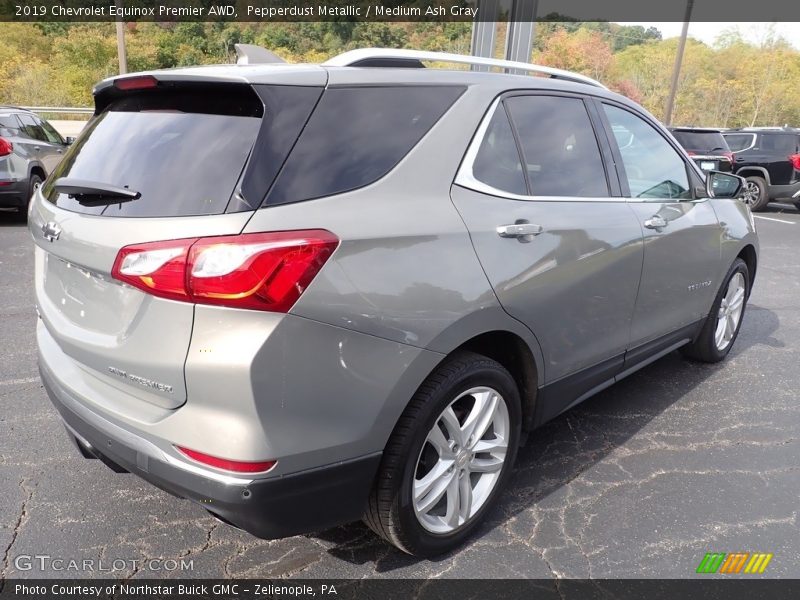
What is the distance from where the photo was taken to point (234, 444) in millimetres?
1651

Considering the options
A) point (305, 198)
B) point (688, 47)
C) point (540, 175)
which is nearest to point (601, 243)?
point (540, 175)

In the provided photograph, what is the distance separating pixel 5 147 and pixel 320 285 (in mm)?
8790

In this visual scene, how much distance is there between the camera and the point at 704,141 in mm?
13664

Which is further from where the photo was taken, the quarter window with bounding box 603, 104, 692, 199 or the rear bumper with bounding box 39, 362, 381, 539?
the quarter window with bounding box 603, 104, 692, 199

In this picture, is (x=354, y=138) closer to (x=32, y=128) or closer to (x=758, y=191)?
(x=32, y=128)

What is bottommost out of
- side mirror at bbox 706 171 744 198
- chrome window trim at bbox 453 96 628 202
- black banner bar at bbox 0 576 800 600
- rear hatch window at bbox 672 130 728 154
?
black banner bar at bbox 0 576 800 600

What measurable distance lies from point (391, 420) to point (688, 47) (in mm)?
83456

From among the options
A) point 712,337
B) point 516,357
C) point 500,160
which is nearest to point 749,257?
point 712,337

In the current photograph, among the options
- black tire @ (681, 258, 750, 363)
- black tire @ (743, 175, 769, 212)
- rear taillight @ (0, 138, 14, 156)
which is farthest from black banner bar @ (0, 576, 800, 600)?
black tire @ (743, 175, 769, 212)

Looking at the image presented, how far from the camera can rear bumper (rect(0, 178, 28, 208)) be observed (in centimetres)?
837

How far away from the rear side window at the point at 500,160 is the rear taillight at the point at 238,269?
85cm

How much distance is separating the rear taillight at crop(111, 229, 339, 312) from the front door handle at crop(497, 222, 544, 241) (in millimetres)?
809

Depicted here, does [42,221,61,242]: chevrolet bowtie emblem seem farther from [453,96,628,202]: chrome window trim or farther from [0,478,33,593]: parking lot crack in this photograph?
[453,96,628,202]: chrome window trim

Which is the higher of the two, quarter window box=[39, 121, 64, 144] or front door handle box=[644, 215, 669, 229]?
front door handle box=[644, 215, 669, 229]
